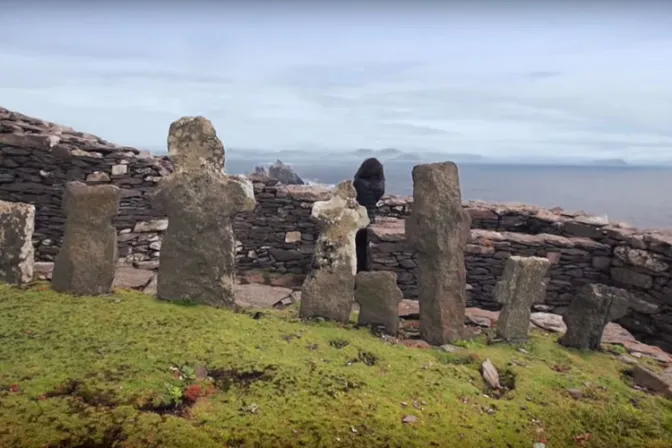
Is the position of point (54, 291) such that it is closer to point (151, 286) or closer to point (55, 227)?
point (151, 286)

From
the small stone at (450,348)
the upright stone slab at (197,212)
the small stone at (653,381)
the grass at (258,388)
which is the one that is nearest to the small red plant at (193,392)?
the grass at (258,388)

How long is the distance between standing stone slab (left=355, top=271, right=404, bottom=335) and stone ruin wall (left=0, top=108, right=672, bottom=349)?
3.87m

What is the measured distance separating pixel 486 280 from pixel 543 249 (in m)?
1.55

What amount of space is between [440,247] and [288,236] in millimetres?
6180

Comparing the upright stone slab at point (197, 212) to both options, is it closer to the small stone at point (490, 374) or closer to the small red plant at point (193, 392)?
the small red plant at point (193, 392)

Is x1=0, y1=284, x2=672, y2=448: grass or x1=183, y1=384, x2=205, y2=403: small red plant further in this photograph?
x1=183, y1=384, x2=205, y2=403: small red plant

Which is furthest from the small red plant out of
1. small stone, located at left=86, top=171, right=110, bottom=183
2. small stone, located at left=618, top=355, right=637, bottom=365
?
small stone, located at left=86, top=171, right=110, bottom=183

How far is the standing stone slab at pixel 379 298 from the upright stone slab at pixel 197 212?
77.1 inches

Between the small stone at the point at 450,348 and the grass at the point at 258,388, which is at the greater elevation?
the grass at the point at 258,388

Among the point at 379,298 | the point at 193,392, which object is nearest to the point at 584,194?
the point at 379,298

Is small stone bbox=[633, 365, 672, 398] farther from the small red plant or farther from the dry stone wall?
the dry stone wall

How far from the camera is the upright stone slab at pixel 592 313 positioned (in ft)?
25.4

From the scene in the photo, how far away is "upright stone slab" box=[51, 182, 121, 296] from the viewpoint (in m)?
6.79

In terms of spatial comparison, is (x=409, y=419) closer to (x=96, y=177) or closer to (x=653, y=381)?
(x=653, y=381)
